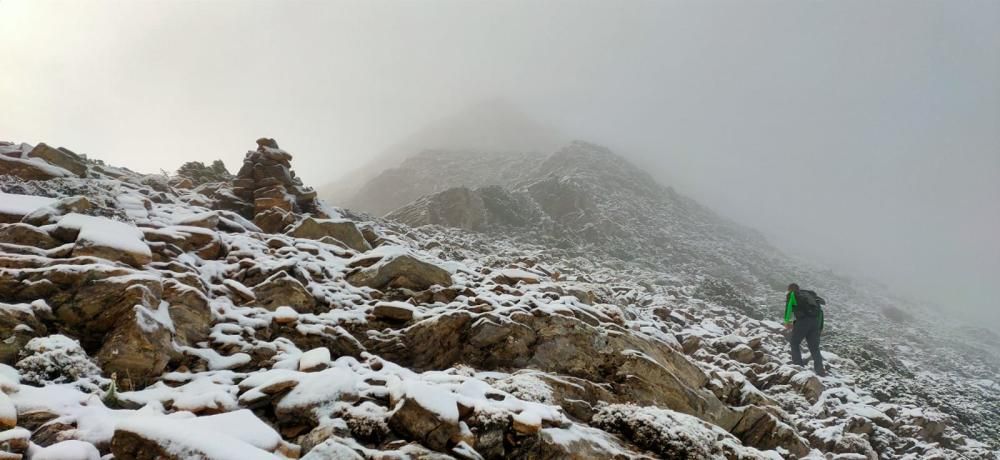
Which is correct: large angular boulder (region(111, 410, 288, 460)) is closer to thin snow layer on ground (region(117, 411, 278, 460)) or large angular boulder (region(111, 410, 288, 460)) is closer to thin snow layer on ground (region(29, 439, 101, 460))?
thin snow layer on ground (region(117, 411, 278, 460))

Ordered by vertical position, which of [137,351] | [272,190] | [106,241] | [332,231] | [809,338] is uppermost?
[272,190]

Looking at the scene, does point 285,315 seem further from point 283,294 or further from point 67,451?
point 67,451

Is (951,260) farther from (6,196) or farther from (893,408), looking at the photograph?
(6,196)

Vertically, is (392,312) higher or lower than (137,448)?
lower

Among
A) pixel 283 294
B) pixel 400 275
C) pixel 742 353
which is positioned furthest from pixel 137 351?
pixel 742 353

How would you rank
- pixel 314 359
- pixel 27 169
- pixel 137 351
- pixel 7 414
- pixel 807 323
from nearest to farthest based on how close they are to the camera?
1. pixel 7 414
2. pixel 137 351
3. pixel 314 359
4. pixel 27 169
5. pixel 807 323

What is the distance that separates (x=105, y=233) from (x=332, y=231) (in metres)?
5.81

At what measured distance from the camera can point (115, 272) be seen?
22.7 feet

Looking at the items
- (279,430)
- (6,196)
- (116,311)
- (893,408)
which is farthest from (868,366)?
(6,196)

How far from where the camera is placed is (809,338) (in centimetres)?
1520

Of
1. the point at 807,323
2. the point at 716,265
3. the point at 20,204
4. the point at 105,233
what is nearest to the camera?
the point at 105,233

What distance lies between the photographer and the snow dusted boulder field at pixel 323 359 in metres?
5.23

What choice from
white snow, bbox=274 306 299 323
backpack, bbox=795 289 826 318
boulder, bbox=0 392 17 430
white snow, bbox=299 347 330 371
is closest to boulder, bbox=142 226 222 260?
white snow, bbox=274 306 299 323

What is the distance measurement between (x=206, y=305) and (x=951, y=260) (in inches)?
4540
